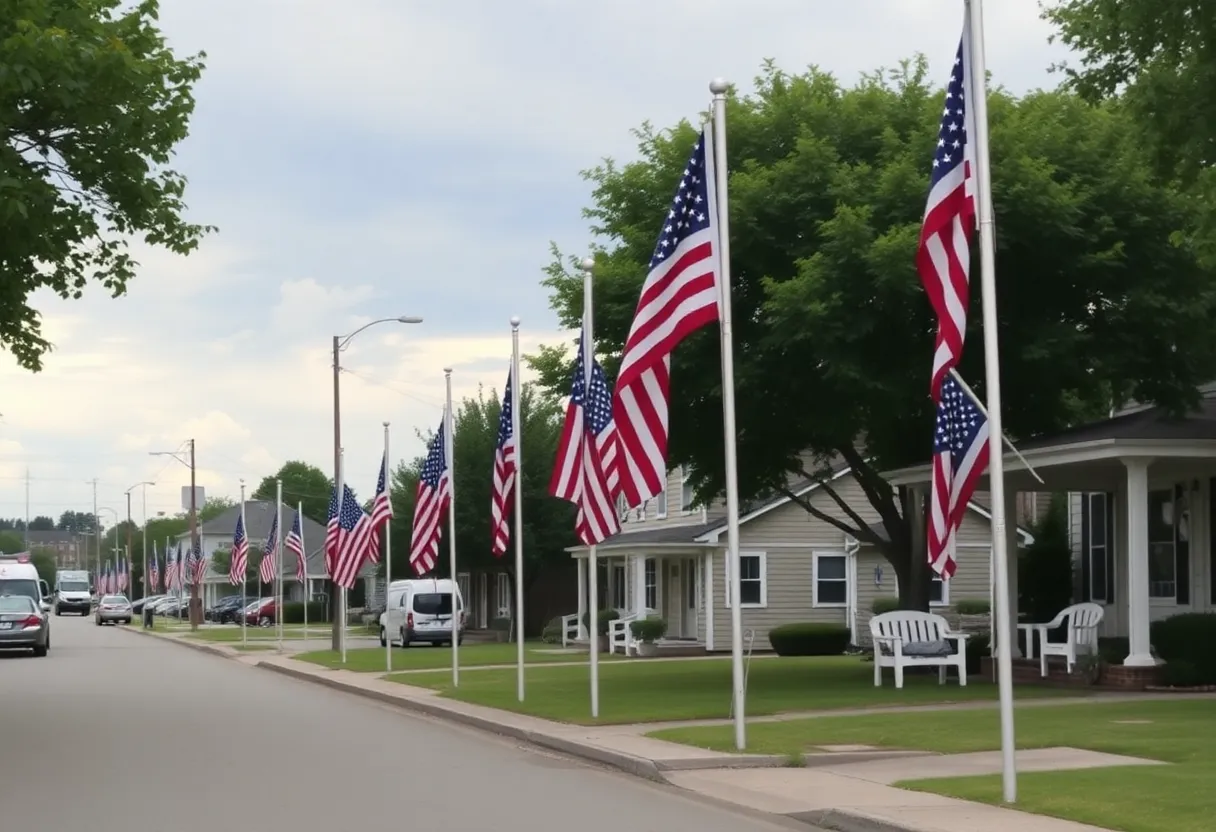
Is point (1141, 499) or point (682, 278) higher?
point (682, 278)

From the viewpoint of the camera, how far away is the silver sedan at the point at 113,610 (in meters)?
90.0

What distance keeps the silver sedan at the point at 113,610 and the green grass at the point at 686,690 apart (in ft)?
194

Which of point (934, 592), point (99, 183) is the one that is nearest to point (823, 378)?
point (99, 183)

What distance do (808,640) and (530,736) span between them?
23.3 meters

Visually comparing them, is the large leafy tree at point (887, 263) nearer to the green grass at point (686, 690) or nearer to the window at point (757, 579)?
the green grass at point (686, 690)

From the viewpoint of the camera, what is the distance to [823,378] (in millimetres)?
24656

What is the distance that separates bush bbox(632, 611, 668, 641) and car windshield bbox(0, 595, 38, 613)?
1590cm

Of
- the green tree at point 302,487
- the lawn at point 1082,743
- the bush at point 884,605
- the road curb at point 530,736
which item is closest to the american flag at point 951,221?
the lawn at point 1082,743

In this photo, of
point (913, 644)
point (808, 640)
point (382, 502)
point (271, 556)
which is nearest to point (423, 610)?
point (271, 556)

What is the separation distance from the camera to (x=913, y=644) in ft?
87.5

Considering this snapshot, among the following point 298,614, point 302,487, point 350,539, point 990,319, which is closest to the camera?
point 990,319

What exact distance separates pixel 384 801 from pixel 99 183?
12.3m

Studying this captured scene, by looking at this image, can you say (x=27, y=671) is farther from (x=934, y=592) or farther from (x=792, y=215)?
(x=934, y=592)

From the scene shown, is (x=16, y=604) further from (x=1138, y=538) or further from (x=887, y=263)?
(x=1138, y=538)
